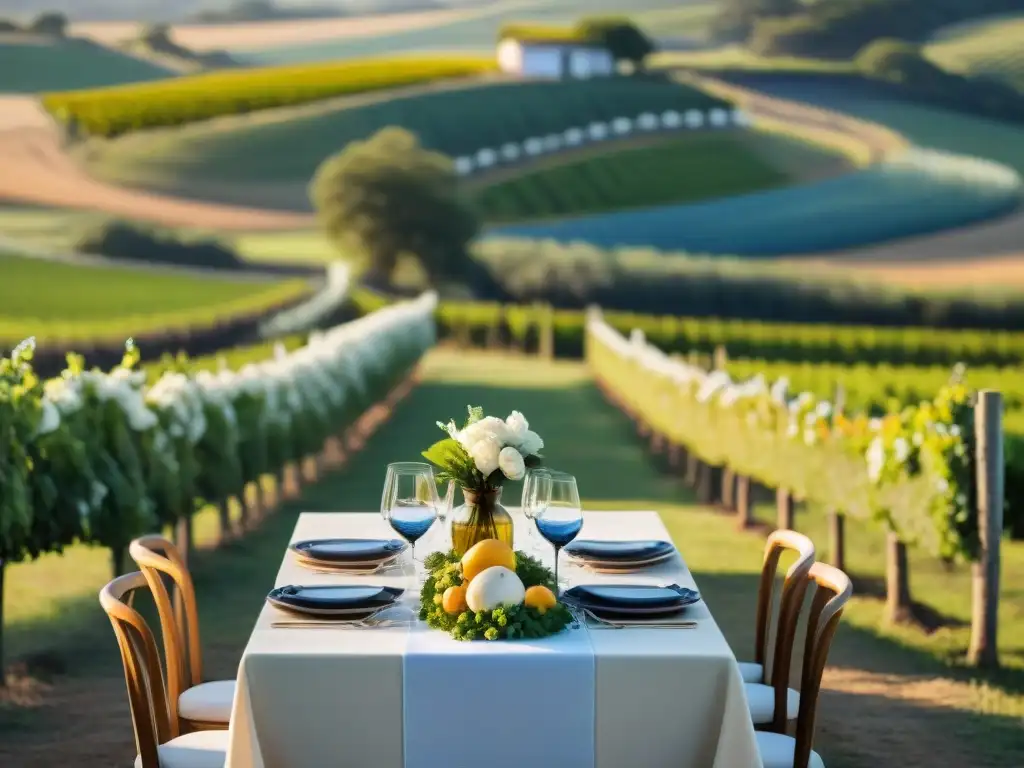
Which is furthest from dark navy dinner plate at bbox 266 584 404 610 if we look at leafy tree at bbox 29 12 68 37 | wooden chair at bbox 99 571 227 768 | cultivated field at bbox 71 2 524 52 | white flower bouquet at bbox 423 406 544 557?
cultivated field at bbox 71 2 524 52

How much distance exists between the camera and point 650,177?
113ft

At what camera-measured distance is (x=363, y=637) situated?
3641 millimetres

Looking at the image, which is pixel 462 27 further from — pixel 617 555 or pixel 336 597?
pixel 336 597

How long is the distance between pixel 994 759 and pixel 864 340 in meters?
18.8

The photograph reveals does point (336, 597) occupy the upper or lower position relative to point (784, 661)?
upper

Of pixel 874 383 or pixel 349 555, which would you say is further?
pixel 874 383

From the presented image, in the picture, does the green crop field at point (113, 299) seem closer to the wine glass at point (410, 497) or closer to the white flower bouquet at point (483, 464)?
the wine glass at point (410, 497)

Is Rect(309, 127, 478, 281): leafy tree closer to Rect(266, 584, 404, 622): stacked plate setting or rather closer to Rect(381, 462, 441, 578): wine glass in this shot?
Rect(381, 462, 441, 578): wine glass

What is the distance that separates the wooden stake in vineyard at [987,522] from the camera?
21.5 feet

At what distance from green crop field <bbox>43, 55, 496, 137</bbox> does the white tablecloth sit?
2646 centimetres

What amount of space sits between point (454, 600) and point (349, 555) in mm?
676

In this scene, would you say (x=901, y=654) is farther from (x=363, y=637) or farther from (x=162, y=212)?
(x=162, y=212)

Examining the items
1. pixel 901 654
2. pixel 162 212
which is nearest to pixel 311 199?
pixel 162 212

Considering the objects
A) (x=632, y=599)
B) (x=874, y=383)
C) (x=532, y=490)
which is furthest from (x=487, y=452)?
(x=874, y=383)
